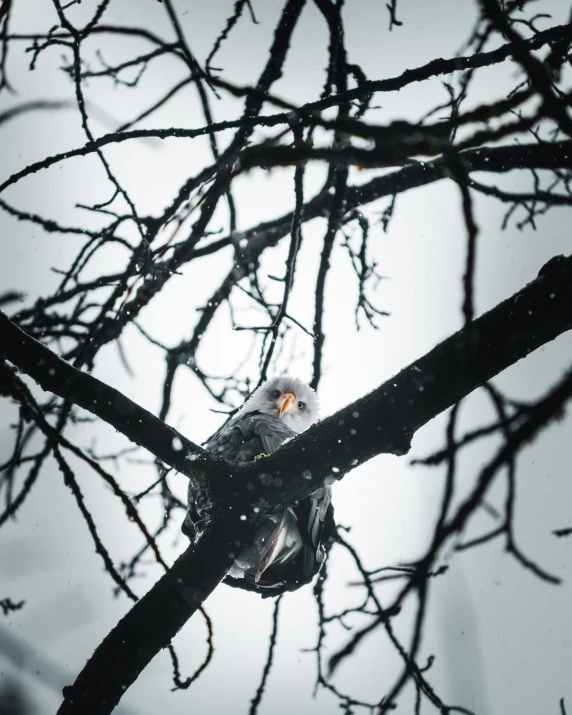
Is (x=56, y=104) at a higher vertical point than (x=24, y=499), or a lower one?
higher

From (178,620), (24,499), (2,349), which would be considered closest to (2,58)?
(2,349)

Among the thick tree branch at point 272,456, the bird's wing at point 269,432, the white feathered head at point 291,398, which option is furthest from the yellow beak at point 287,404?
the thick tree branch at point 272,456

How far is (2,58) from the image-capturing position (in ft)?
5.68

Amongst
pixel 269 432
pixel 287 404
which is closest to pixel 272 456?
pixel 269 432

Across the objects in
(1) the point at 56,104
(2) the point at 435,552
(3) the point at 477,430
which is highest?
(1) the point at 56,104

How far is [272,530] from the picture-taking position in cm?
246

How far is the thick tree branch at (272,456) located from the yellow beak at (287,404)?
2250 millimetres

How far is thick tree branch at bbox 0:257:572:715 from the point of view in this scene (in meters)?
1.36

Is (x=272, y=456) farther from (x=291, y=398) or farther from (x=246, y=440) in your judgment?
(x=291, y=398)

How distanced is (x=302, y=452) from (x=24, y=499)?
1.10m

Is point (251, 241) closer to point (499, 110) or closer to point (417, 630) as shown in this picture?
point (499, 110)

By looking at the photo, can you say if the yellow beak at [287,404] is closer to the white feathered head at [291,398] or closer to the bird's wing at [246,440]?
the white feathered head at [291,398]

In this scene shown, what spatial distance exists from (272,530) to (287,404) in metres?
1.62

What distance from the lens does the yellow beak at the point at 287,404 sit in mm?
3992
